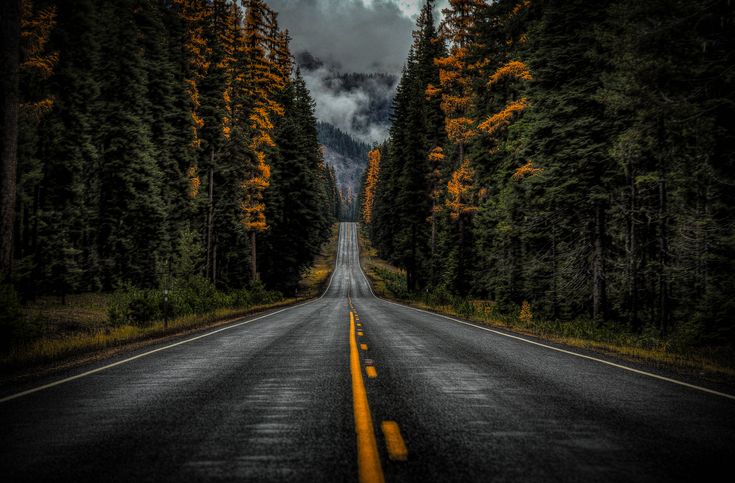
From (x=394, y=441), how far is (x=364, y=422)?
563 mm

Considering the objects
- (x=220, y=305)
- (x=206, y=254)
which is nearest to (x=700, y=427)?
(x=220, y=305)

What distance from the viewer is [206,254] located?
30031 millimetres

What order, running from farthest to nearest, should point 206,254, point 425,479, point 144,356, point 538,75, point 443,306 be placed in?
1. point 206,254
2. point 443,306
3. point 538,75
4. point 144,356
5. point 425,479

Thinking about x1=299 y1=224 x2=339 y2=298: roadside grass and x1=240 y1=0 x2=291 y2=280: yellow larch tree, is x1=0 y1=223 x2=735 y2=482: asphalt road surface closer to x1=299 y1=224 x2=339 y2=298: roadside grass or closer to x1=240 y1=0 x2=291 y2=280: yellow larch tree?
x1=240 y1=0 x2=291 y2=280: yellow larch tree

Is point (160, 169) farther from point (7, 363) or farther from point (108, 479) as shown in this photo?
point (108, 479)

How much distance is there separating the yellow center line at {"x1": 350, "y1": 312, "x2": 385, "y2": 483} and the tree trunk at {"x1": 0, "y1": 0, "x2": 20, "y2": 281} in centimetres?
1057

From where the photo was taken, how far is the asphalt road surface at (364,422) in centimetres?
313

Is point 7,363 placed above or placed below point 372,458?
below

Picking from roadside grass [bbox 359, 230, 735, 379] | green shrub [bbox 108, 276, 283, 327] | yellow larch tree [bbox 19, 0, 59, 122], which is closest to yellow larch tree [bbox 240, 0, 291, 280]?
green shrub [bbox 108, 276, 283, 327]

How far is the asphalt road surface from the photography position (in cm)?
313

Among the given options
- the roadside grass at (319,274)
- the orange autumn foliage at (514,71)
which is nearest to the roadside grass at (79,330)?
the orange autumn foliage at (514,71)

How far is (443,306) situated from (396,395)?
22.7 meters

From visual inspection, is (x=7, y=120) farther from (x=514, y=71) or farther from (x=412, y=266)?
(x=412, y=266)

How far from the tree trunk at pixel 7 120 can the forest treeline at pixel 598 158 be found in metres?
16.1
